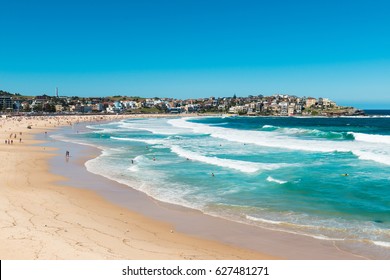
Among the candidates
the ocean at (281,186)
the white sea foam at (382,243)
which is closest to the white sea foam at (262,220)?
the ocean at (281,186)

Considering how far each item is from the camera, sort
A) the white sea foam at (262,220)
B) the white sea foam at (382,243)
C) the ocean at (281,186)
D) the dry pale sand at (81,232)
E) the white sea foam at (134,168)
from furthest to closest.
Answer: the white sea foam at (134,168), the white sea foam at (262,220), the ocean at (281,186), the white sea foam at (382,243), the dry pale sand at (81,232)

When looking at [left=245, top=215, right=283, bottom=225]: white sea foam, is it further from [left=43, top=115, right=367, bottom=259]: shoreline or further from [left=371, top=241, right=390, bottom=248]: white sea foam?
[left=371, top=241, right=390, bottom=248]: white sea foam

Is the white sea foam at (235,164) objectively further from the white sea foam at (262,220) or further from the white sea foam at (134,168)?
the white sea foam at (262,220)

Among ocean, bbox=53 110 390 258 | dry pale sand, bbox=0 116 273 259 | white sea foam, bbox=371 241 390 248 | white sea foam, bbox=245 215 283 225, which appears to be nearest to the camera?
dry pale sand, bbox=0 116 273 259

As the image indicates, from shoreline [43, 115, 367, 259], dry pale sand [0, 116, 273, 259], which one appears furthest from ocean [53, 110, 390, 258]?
dry pale sand [0, 116, 273, 259]

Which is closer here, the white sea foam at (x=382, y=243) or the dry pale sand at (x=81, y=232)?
the dry pale sand at (x=81, y=232)

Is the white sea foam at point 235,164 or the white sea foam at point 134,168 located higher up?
the white sea foam at point 235,164

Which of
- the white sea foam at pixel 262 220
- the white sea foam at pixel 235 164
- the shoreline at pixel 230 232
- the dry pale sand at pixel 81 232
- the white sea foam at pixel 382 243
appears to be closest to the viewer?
the dry pale sand at pixel 81 232

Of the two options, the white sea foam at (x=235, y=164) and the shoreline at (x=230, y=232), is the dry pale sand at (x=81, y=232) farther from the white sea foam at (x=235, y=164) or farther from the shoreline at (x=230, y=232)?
the white sea foam at (x=235, y=164)
